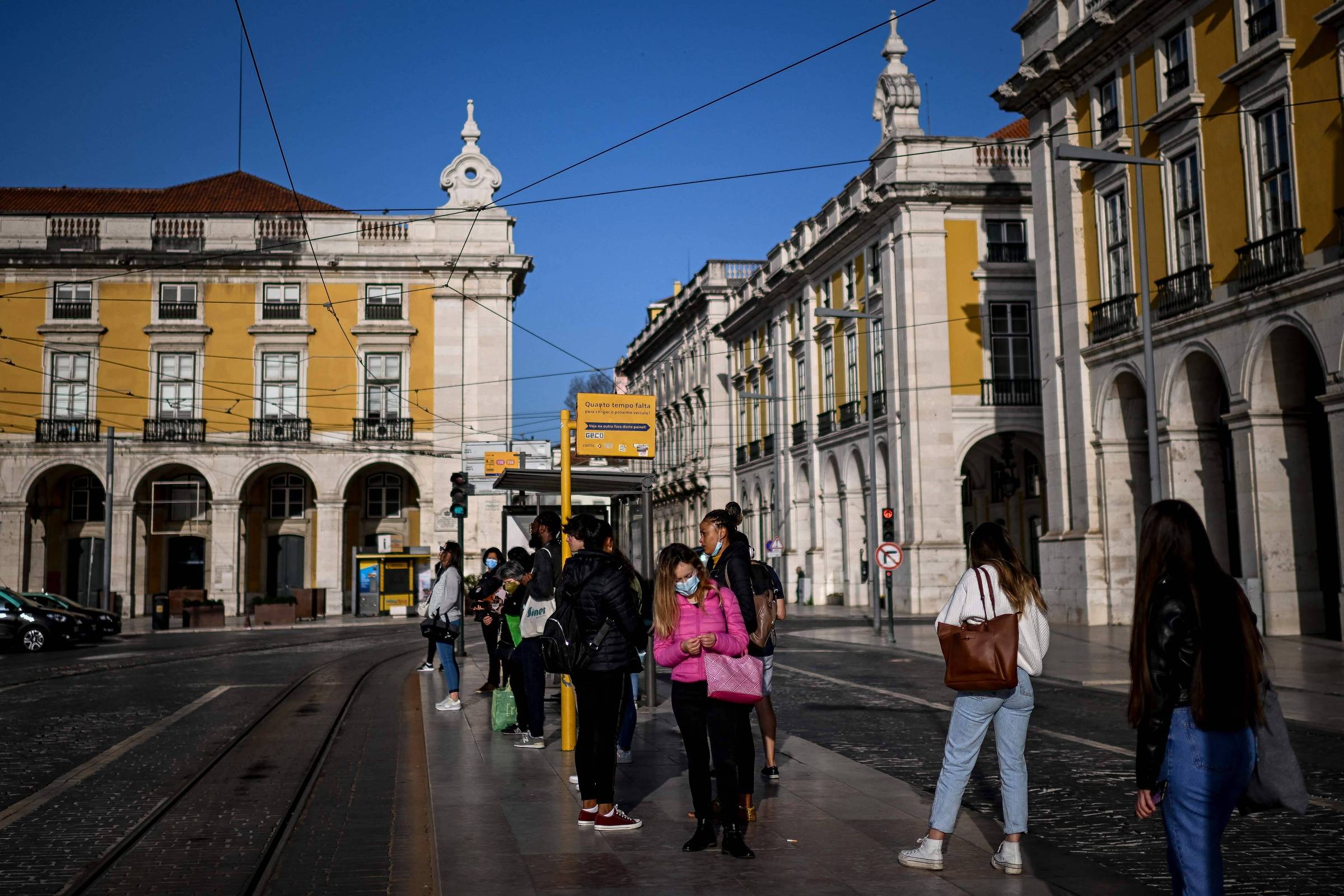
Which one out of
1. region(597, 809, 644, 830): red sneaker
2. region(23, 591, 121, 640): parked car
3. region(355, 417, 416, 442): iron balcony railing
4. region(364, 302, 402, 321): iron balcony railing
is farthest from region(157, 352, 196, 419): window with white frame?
region(597, 809, 644, 830): red sneaker

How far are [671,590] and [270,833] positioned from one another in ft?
10.1

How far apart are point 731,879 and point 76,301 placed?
4961 centimetres

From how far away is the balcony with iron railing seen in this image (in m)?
46.2

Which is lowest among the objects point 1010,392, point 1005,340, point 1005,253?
point 1010,392

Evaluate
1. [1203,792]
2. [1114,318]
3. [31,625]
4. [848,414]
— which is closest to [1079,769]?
[1203,792]

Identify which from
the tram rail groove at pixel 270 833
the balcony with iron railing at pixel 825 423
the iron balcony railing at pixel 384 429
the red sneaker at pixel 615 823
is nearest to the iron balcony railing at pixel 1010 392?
the balcony with iron railing at pixel 825 423

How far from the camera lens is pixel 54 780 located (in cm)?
1007

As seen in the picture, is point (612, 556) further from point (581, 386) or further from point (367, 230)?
point (581, 386)

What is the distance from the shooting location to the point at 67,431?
48500 millimetres

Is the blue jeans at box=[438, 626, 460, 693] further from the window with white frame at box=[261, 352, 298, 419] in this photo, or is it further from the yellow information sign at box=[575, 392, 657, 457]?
the window with white frame at box=[261, 352, 298, 419]

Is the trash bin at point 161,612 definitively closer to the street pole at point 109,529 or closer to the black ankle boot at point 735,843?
the street pole at point 109,529

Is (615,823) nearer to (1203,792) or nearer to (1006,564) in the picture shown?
(1006,564)

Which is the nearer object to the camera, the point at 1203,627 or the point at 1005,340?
the point at 1203,627

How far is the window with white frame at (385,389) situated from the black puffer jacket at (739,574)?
43080 mm
